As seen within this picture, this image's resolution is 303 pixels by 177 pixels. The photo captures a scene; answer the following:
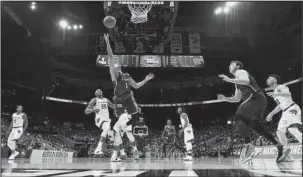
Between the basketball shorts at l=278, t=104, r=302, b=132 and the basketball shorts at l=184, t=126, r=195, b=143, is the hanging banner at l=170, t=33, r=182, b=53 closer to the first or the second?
the basketball shorts at l=184, t=126, r=195, b=143

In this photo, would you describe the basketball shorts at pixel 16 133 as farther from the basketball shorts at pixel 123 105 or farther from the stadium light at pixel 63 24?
the stadium light at pixel 63 24

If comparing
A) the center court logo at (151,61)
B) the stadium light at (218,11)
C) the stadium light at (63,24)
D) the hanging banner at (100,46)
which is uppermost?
the stadium light at (218,11)

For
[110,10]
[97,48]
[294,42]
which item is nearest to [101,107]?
[110,10]

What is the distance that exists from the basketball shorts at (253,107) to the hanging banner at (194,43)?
36.5ft

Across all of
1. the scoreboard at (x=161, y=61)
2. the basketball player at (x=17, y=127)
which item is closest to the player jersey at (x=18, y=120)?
the basketball player at (x=17, y=127)

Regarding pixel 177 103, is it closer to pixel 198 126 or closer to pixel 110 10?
pixel 198 126

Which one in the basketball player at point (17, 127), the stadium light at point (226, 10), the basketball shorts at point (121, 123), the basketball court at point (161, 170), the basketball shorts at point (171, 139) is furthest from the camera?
the stadium light at point (226, 10)

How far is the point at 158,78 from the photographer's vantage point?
24500 millimetres

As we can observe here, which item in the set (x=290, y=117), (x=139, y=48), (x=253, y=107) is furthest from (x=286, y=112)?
(x=139, y=48)

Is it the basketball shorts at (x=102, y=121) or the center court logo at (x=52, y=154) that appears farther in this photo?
the center court logo at (x=52, y=154)

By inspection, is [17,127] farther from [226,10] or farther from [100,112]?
[226,10]

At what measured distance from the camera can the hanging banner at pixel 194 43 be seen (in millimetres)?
15645

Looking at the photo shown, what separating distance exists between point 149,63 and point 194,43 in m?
2.79

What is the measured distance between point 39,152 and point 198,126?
17.1 meters
